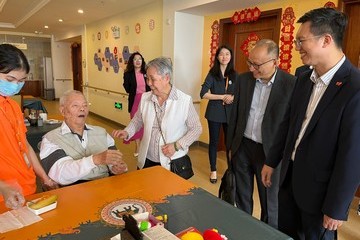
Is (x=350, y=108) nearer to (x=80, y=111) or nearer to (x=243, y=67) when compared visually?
(x=80, y=111)

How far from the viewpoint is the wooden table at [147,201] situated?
1.07 m

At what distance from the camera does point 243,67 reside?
13.3ft

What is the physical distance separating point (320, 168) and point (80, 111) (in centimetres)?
138

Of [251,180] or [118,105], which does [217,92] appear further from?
[118,105]

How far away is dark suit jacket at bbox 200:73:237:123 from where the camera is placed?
132 inches

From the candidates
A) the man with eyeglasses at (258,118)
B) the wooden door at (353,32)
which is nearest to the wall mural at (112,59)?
the wooden door at (353,32)

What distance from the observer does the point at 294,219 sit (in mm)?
1646

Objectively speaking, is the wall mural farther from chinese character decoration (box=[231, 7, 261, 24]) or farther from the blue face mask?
the blue face mask

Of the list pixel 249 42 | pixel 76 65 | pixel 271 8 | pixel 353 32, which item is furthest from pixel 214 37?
pixel 76 65

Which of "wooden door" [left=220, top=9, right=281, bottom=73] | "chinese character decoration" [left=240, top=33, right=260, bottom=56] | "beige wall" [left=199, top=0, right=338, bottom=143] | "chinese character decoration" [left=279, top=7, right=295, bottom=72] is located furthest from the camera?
"chinese character decoration" [left=240, top=33, right=260, bottom=56]

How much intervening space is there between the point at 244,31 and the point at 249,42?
20cm

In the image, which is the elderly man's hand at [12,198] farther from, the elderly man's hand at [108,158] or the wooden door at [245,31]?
the wooden door at [245,31]

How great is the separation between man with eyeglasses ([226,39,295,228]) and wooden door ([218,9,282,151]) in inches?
68.3

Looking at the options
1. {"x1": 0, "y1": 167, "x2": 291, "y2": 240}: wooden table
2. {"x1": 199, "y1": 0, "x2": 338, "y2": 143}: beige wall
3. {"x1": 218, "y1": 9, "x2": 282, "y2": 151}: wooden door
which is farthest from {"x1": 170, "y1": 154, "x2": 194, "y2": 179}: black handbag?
{"x1": 218, "y1": 9, "x2": 282, "y2": 151}: wooden door
